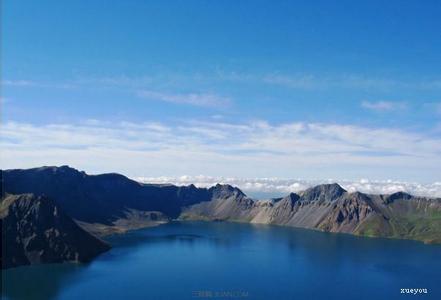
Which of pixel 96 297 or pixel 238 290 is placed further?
pixel 238 290

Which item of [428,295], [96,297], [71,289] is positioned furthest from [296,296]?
[71,289]

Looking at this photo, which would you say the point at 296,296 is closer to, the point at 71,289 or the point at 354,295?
the point at 354,295

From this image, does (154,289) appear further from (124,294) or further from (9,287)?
(9,287)

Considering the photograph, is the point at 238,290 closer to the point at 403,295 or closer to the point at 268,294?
the point at 268,294

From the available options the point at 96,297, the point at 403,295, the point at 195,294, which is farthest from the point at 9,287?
the point at 403,295

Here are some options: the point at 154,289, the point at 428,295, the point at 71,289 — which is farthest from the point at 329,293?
the point at 71,289
